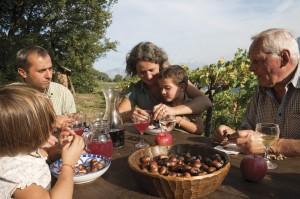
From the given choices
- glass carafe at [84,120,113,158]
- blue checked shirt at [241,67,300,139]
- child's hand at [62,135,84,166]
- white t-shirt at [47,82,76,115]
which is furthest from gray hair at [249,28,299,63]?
white t-shirt at [47,82,76,115]

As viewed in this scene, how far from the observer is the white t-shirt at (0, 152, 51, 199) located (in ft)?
4.53

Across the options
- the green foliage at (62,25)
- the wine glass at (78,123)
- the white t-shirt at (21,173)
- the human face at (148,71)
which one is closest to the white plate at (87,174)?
the white t-shirt at (21,173)

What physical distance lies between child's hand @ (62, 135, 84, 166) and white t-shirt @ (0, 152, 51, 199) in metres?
0.11

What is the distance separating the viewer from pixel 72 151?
165cm

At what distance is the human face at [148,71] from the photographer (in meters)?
3.44

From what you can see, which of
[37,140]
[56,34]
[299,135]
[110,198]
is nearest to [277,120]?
[299,135]

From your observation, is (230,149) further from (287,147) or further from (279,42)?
(279,42)

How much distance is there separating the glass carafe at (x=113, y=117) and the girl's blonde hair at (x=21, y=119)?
0.89 metres

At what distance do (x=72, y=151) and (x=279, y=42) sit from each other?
1.78 metres

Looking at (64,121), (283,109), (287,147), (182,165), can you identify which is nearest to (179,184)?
(182,165)

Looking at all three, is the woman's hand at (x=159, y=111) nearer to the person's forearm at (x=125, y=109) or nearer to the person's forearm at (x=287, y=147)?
the person's forearm at (x=125, y=109)

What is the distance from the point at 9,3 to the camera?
15.0 meters

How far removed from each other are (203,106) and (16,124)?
211cm

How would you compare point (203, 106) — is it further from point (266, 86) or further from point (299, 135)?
point (299, 135)
